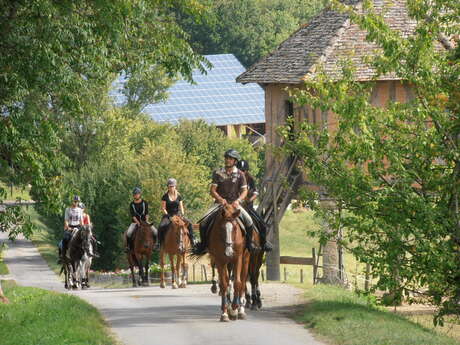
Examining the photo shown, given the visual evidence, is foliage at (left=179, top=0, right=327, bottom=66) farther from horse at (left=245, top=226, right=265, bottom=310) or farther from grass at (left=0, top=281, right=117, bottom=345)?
horse at (left=245, top=226, right=265, bottom=310)

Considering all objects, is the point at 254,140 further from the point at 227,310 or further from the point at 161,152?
the point at 227,310

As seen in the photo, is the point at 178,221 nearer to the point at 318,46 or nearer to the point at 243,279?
the point at 243,279

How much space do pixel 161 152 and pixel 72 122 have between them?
9.70 metres

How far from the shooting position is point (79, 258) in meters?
28.9

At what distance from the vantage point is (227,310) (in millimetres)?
18969

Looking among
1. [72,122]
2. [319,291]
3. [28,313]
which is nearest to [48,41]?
[28,313]

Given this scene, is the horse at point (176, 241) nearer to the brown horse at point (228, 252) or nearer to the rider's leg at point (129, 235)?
the rider's leg at point (129, 235)

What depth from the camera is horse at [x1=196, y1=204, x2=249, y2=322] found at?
61.7 feet

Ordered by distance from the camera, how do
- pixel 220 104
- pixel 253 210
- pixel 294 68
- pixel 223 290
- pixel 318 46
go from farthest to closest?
pixel 220 104, pixel 318 46, pixel 294 68, pixel 253 210, pixel 223 290

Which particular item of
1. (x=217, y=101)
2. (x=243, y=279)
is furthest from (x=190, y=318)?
(x=217, y=101)

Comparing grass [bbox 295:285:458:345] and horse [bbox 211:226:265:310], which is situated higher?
horse [bbox 211:226:265:310]

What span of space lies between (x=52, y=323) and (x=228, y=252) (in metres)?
3.17

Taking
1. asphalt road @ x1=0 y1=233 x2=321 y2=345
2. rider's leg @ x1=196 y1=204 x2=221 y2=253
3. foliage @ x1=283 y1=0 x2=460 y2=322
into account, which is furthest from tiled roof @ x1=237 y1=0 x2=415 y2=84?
rider's leg @ x1=196 y1=204 x2=221 y2=253

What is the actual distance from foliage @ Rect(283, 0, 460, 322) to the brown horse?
1818mm
